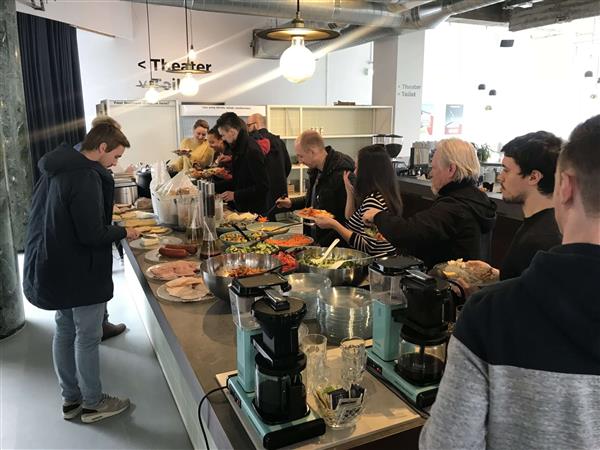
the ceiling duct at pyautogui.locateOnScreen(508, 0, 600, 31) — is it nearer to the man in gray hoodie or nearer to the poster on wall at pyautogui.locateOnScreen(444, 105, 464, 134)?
the poster on wall at pyautogui.locateOnScreen(444, 105, 464, 134)

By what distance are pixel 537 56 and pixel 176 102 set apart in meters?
9.84

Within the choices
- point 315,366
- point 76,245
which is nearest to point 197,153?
point 76,245

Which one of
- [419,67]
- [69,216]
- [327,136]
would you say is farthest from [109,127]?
[419,67]

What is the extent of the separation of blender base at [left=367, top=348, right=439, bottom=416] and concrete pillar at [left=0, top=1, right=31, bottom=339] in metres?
3.35

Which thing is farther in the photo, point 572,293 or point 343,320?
point 343,320

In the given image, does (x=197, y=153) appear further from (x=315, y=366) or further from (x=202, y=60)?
(x=315, y=366)

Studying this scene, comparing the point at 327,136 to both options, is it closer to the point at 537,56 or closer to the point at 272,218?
the point at 272,218

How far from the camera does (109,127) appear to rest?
2457 millimetres

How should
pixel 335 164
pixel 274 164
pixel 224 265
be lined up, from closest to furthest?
1. pixel 224 265
2. pixel 335 164
3. pixel 274 164

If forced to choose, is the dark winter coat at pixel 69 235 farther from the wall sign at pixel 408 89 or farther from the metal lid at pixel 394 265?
the wall sign at pixel 408 89

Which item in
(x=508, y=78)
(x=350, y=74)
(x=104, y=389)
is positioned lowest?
(x=104, y=389)

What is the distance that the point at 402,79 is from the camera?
25.9ft

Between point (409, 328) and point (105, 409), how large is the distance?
219 cm

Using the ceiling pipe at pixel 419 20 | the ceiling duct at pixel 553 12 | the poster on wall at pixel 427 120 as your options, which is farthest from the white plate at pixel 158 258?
the poster on wall at pixel 427 120
